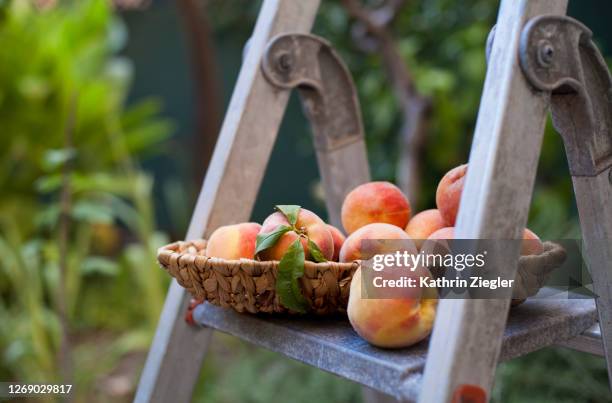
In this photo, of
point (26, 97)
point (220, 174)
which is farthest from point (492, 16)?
point (220, 174)

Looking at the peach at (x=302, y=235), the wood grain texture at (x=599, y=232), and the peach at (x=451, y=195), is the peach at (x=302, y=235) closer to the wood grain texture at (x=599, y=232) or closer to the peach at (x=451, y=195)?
the peach at (x=451, y=195)

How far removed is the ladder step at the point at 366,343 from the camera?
60 cm

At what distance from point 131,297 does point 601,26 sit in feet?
7.78

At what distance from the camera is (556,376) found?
1785 mm

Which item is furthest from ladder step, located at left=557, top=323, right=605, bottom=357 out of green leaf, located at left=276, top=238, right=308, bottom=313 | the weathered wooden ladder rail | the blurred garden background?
the blurred garden background

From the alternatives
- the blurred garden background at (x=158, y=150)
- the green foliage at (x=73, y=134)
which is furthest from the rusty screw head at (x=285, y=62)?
the green foliage at (x=73, y=134)

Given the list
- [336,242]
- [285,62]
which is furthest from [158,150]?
[336,242]

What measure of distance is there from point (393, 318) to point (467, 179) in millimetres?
149

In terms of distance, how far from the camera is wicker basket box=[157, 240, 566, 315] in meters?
0.70

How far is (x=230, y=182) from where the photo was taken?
2.94ft

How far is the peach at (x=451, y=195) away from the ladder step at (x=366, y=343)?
0.13 meters

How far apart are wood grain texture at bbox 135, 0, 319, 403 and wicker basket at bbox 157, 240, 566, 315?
15 cm

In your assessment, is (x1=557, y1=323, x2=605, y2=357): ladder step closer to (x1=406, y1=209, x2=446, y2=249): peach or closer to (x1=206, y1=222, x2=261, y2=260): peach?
(x1=406, y1=209, x2=446, y2=249): peach

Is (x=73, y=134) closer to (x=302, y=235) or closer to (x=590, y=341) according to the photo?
(x=302, y=235)
